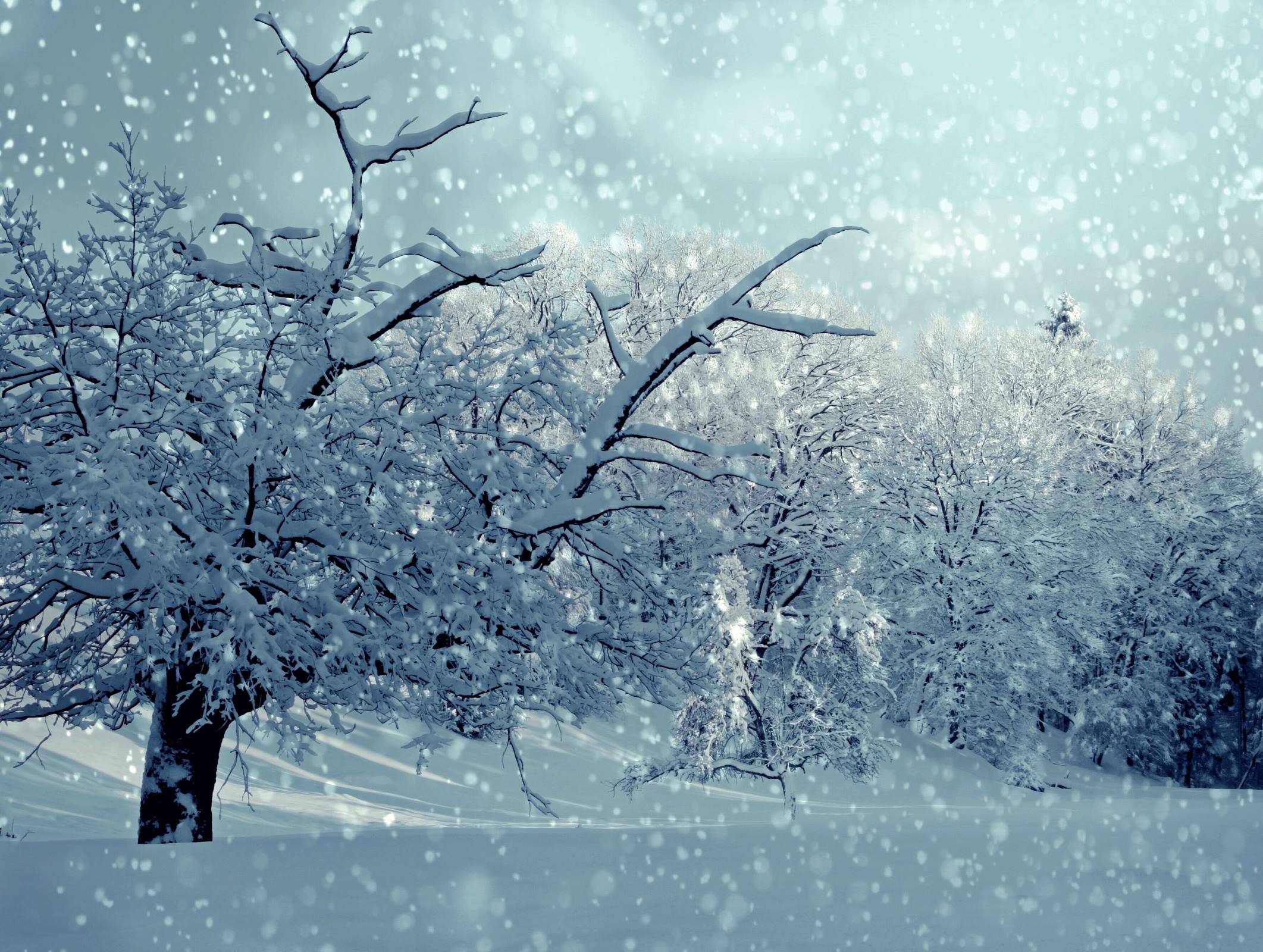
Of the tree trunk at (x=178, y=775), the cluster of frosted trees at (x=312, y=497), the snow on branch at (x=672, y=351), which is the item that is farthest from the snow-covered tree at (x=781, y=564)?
the tree trunk at (x=178, y=775)

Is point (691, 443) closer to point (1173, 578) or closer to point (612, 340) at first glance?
point (612, 340)

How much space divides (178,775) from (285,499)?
192cm

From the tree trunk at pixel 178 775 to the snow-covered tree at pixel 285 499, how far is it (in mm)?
15

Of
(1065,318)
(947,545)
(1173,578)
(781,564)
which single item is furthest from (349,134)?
(1065,318)

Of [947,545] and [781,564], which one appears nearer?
[781,564]

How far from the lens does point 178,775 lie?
6340mm

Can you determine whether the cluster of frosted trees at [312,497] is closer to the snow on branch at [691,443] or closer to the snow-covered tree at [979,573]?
the snow on branch at [691,443]

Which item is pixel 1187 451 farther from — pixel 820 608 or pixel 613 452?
pixel 613 452

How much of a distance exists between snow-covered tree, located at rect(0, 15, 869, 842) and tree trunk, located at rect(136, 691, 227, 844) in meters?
0.02

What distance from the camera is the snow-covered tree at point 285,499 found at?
5.23m

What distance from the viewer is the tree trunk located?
20.5ft

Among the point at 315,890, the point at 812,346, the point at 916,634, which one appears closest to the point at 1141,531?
the point at 916,634

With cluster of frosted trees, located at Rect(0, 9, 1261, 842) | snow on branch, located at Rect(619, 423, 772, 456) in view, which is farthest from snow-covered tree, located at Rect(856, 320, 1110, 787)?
snow on branch, located at Rect(619, 423, 772, 456)

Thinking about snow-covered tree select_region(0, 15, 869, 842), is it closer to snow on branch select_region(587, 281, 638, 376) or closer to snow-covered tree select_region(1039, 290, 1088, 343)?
snow on branch select_region(587, 281, 638, 376)
